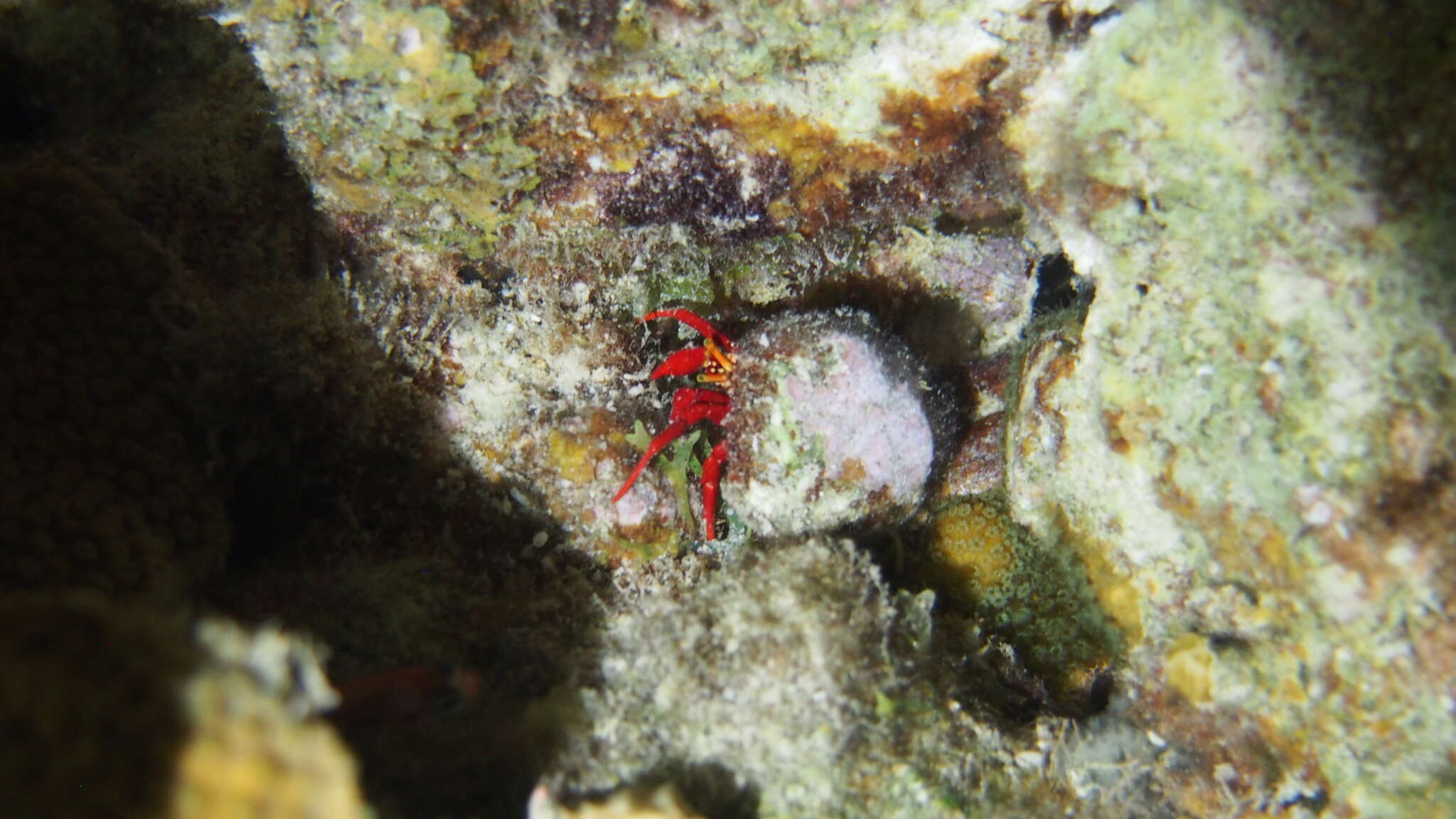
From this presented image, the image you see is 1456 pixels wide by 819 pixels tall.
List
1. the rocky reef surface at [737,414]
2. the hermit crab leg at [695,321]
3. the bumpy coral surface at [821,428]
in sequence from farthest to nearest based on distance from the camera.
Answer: the hermit crab leg at [695,321]
the bumpy coral surface at [821,428]
the rocky reef surface at [737,414]

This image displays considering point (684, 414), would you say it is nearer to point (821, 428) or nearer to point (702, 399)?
point (702, 399)

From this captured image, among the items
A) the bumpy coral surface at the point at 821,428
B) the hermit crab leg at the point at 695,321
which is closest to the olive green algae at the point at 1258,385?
the bumpy coral surface at the point at 821,428

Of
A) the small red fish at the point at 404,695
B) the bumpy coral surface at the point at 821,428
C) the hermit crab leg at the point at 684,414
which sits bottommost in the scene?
the small red fish at the point at 404,695

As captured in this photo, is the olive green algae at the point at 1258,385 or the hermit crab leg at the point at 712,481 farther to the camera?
the hermit crab leg at the point at 712,481

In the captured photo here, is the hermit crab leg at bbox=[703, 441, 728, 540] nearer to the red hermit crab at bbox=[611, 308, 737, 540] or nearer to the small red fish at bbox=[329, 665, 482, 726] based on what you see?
the red hermit crab at bbox=[611, 308, 737, 540]

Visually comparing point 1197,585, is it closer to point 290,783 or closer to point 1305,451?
point 1305,451

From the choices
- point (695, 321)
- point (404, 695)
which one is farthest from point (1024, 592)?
point (404, 695)

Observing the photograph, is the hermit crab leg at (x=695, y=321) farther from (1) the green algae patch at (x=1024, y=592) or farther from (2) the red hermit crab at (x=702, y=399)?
→ (1) the green algae patch at (x=1024, y=592)

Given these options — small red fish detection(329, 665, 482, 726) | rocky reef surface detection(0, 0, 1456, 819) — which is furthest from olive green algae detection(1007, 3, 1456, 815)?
small red fish detection(329, 665, 482, 726)
